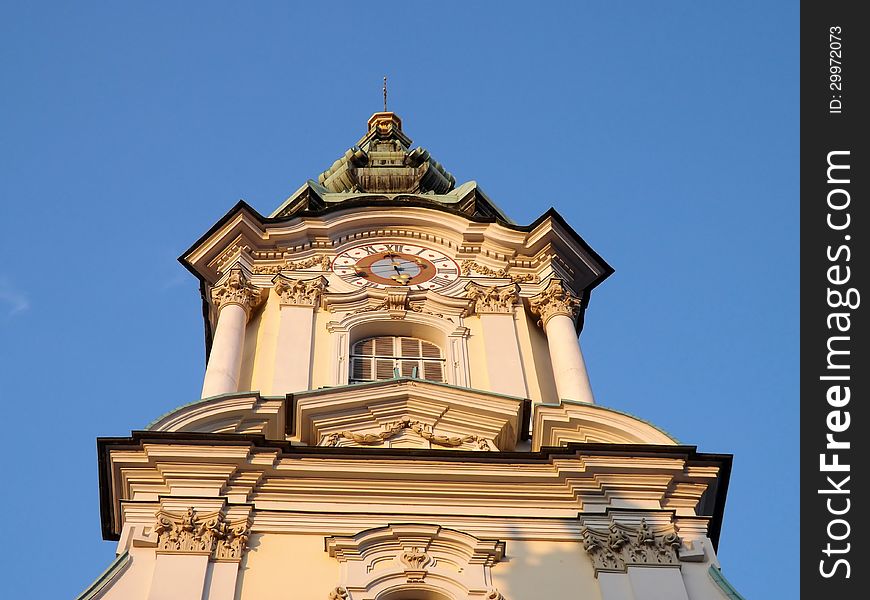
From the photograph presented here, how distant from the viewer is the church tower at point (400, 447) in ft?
66.6

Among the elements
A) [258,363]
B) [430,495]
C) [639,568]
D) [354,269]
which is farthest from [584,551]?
[354,269]

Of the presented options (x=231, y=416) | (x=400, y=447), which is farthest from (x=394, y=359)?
(x=231, y=416)

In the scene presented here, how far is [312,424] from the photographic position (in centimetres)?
2347

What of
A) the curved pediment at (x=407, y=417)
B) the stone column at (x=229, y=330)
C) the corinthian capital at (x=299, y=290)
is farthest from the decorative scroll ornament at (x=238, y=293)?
the curved pediment at (x=407, y=417)

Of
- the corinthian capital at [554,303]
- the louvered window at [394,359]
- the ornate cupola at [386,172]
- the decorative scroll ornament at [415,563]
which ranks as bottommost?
the decorative scroll ornament at [415,563]

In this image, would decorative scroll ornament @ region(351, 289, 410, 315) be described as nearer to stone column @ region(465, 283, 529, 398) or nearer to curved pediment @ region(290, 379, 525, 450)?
stone column @ region(465, 283, 529, 398)

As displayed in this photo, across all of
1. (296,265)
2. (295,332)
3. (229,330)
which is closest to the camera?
(229,330)

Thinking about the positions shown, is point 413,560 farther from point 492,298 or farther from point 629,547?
point 492,298

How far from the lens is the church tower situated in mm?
20312

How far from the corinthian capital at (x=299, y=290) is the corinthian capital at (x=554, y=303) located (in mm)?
3374

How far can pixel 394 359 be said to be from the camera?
88.6 ft

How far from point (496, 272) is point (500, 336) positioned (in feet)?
8.03

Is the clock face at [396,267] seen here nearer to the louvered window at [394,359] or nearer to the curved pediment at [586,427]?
the louvered window at [394,359]

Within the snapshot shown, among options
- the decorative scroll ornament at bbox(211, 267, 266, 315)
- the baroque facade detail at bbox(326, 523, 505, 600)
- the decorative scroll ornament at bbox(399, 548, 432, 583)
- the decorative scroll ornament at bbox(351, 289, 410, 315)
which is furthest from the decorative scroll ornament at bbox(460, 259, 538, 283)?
the decorative scroll ornament at bbox(399, 548, 432, 583)
